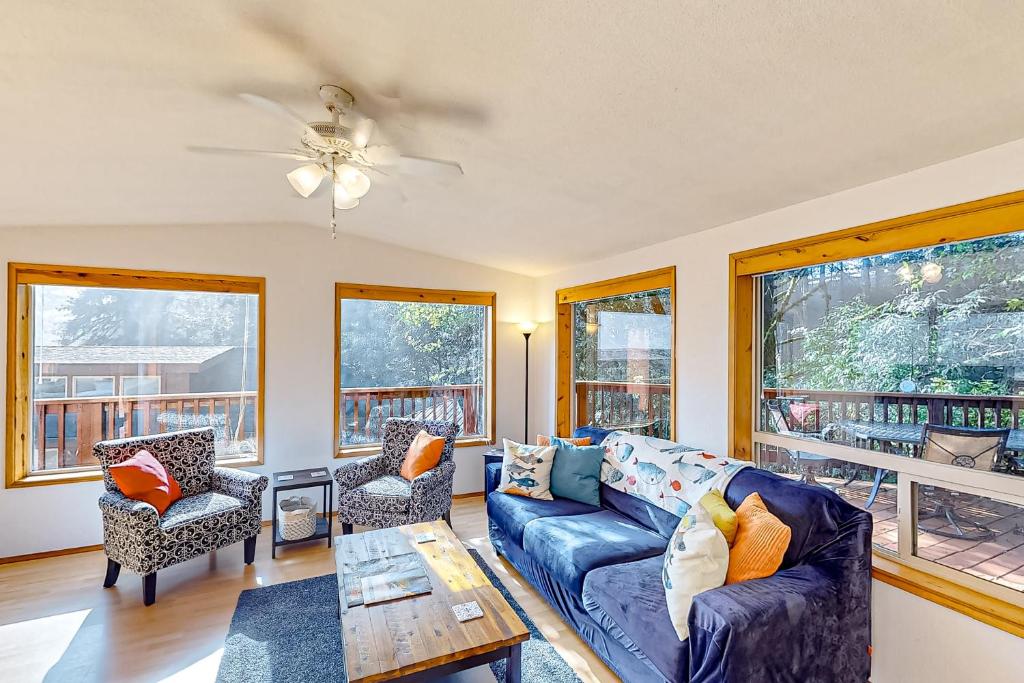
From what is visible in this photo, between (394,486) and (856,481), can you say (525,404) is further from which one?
(856,481)

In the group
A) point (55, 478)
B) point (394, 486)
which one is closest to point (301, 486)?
point (394, 486)

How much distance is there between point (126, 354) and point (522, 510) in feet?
11.2

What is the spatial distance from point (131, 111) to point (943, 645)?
13.7ft

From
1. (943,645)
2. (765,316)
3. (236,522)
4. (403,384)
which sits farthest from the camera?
(403,384)

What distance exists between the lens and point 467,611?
1.95m

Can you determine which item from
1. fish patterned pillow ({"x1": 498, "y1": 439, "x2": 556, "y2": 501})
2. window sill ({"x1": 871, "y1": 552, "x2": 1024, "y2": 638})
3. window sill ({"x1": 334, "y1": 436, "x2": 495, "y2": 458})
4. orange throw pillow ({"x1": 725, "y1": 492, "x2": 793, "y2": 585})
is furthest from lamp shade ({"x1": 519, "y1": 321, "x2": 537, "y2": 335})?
window sill ({"x1": 871, "y1": 552, "x2": 1024, "y2": 638})

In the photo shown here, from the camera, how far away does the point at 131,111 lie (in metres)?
2.07

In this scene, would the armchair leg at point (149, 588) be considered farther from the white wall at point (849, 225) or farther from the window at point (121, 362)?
the white wall at point (849, 225)

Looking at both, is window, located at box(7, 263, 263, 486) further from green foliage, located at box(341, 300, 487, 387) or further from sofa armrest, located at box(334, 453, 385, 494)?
sofa armrest, located at box(334, 453, 385, 494)

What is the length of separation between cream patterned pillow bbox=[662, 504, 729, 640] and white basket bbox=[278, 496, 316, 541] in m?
2.72

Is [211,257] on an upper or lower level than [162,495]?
upper

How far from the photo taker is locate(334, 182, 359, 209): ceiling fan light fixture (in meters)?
2.32

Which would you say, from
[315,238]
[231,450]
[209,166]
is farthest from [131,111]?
[231,450]

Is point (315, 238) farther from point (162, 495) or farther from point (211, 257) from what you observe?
point (162, 495)
